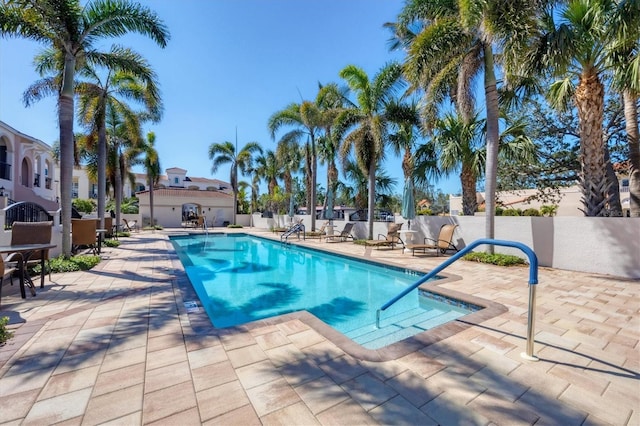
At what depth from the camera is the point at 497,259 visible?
26.2 ft

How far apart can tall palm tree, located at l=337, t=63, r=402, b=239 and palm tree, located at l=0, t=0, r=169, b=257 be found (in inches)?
320

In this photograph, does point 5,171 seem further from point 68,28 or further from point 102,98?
point 68,28

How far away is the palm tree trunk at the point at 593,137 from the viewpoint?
7344 millimetres

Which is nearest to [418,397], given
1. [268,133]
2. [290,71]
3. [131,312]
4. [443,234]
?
[131,312]

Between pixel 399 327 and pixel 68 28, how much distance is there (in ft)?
35.0

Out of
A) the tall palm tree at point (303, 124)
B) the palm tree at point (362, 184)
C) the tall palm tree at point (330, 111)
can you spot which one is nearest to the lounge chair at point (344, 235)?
the tall palm tree at point (303, 124)

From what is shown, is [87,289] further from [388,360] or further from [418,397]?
[418,397]

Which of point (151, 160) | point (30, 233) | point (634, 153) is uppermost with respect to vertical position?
point (151, 160)

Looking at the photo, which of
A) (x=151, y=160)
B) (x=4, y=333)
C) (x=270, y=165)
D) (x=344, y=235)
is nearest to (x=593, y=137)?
(x=344, y=235)

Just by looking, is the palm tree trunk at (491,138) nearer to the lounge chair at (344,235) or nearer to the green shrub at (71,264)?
the lounge chair at (344,235)

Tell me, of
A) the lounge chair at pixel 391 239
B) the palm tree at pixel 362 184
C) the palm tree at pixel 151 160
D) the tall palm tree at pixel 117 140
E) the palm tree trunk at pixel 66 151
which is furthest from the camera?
the palm tree at pixel 151 160

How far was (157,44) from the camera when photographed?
8.41 meters

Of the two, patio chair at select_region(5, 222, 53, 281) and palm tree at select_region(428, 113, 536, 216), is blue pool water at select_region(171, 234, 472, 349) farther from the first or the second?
palm tree at select_region(428, 113, 536, 216)

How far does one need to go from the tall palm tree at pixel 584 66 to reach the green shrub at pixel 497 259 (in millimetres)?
2333
